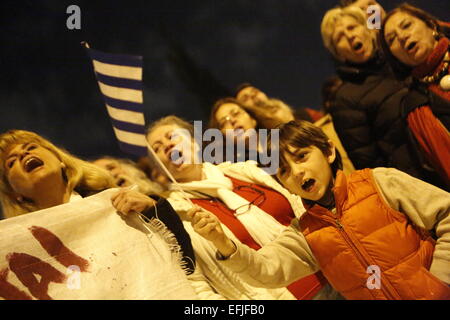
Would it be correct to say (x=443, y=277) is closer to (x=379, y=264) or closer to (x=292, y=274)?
(x=379, y=264)

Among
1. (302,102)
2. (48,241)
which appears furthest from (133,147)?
(302,102)

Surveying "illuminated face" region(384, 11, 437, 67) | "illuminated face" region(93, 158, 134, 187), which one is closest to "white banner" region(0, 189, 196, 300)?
"illuminated face" region(93, 158, 134, 187)

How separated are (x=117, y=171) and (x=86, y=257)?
1.53 feet

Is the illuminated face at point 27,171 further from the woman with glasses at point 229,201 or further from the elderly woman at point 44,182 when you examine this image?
the woman with glasses at point 229,201

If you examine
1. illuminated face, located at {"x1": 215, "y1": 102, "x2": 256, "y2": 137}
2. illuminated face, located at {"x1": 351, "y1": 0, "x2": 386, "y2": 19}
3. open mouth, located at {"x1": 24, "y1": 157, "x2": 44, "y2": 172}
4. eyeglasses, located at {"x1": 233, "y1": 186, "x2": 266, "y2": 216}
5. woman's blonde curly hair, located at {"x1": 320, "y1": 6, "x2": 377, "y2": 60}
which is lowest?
eyeglasses, located at {"x1": 233, "y1": 186, "x2": 266, "y2": 216}

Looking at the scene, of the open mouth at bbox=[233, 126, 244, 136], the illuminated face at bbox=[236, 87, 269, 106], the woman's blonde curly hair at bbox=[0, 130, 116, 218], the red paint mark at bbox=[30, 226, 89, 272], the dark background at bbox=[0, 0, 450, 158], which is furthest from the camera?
the illuminated face at bbox=[236, 87, 269, 106]

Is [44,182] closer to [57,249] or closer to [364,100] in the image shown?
[57,249]

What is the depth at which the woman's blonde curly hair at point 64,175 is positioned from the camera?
181cm

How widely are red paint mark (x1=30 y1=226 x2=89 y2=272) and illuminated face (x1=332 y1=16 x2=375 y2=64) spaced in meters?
1.47

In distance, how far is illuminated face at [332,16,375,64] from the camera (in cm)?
208

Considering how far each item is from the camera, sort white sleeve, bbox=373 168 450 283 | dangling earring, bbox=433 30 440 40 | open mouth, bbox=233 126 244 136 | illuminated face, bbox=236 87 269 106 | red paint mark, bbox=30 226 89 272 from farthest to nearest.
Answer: illuminated face, bbox=236 87 269 106 → open mouth, bbox=233 126 244 136 → dangling earring, bbox=433 30 440 40 → red paint mark, bbox=30 226 89 272 → white sleeve, bbox=373 168 450 283

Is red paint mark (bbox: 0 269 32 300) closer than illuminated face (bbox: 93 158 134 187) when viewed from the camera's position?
Yes

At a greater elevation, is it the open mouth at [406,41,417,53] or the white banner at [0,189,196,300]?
the open mouth at [406,41,417,53]

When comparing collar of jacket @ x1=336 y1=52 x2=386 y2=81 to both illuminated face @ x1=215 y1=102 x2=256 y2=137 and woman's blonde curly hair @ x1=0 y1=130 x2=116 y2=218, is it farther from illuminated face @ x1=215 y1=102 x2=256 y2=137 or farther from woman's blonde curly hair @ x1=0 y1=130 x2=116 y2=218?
woman's blonde curly hair @ x1=0 y1=130 x2=116 y2=218
